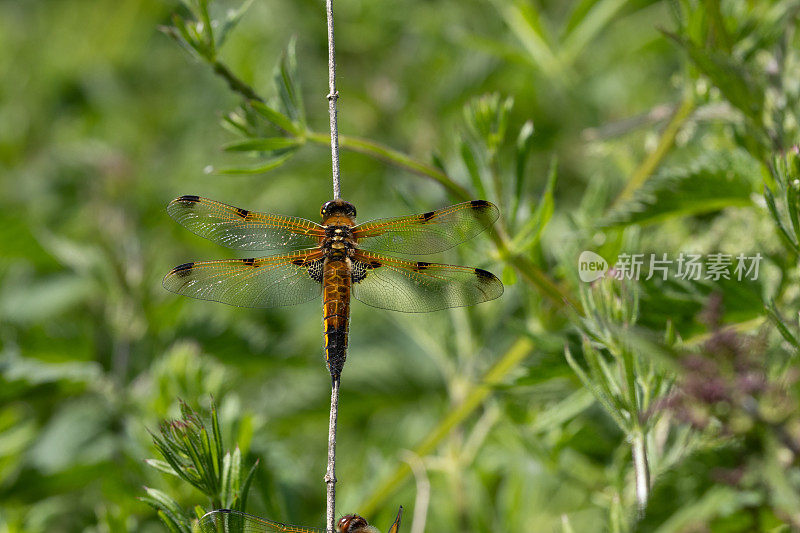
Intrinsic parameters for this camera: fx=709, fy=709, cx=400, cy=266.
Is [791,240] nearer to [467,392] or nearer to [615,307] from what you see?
[615,307]

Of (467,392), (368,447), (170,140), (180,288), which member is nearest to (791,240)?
(467,392)

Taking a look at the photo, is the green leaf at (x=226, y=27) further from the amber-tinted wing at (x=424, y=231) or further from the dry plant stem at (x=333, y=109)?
the amber-tinted wing at (x=424, y=231)

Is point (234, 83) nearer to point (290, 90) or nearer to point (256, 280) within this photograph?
point (290, 90)

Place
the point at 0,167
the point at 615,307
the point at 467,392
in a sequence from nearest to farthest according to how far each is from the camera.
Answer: the point at 615,307
the point at 467,392
the point at 0,167

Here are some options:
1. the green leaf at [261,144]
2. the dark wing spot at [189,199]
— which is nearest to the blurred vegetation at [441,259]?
the green leaf at [261,144]

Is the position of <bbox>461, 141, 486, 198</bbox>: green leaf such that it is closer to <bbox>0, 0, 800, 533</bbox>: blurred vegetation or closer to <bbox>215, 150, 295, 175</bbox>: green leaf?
<bbox>0, 0, 800, 533</bbox>: blurred vegetation

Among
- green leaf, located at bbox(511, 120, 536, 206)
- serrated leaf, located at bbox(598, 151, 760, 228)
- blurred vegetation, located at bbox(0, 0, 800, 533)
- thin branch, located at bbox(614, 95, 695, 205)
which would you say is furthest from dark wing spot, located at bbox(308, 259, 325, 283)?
thin branch, located at bbox(614, 95, 695, 205)
